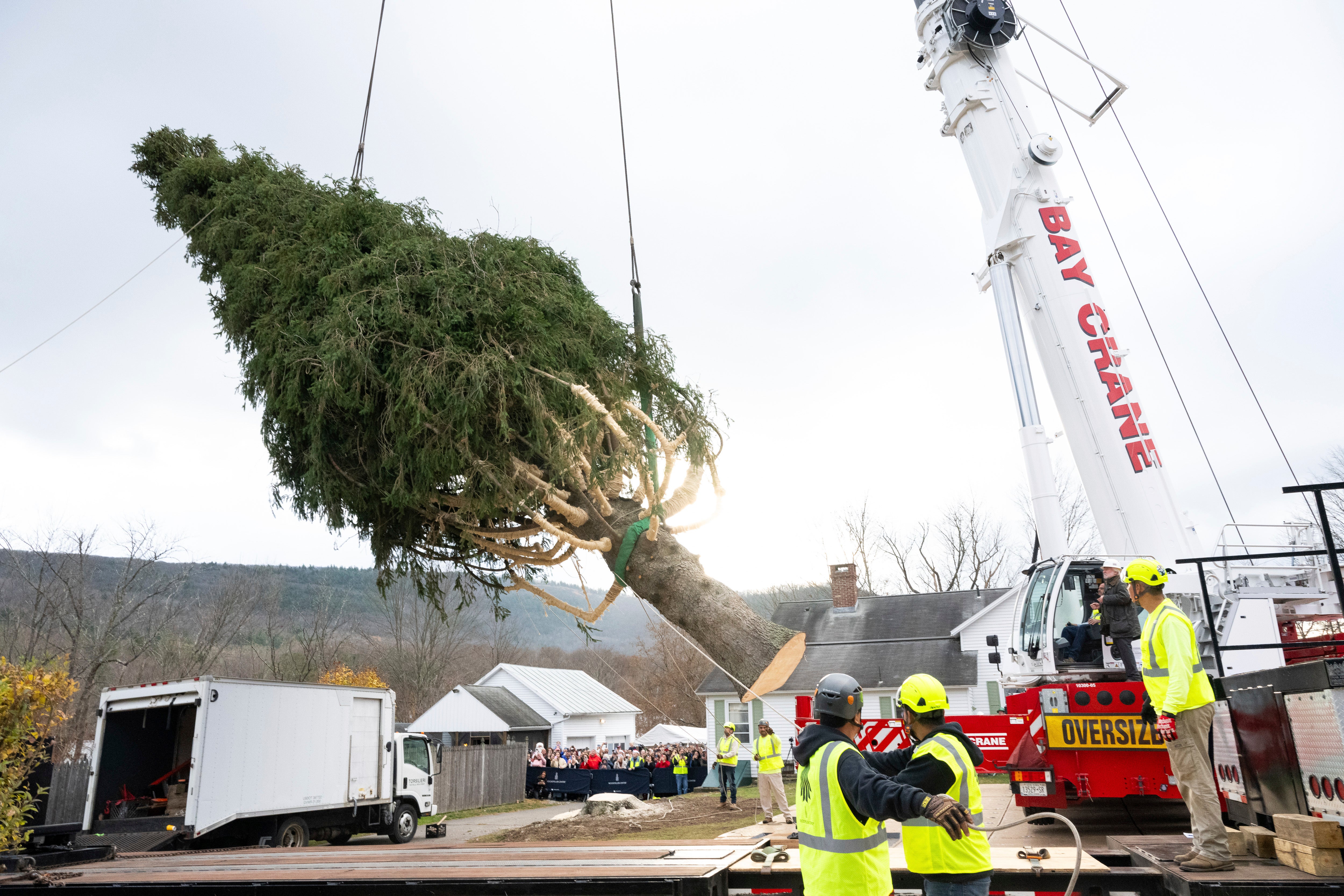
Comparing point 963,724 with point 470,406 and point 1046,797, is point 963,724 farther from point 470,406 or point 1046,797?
point 470,406

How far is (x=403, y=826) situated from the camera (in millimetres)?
17156

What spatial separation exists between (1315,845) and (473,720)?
3779cm

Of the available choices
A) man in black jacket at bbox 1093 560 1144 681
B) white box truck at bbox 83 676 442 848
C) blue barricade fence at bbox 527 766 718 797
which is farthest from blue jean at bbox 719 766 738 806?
man in black jacket at bbox 1093 560 1144 681

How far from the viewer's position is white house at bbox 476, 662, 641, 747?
141 ft

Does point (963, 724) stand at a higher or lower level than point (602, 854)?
higher

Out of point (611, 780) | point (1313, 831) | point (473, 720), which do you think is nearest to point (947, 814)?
point (1313, 831)

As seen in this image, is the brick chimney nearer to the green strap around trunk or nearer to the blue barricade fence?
the blue barricade fence

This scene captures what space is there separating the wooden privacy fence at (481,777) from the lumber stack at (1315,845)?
75.0 feet

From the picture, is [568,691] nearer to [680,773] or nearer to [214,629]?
[214,629]

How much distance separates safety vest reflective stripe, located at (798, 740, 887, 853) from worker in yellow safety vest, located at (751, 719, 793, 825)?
445 inches

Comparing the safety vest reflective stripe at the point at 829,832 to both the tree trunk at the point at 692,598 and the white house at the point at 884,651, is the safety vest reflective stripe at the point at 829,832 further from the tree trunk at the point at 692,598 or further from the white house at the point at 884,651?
the white house at the point at 884,651

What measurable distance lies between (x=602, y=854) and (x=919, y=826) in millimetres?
2820

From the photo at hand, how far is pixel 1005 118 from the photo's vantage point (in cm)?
1122

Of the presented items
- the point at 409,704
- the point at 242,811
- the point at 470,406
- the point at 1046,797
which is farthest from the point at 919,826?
the point at 409,704
